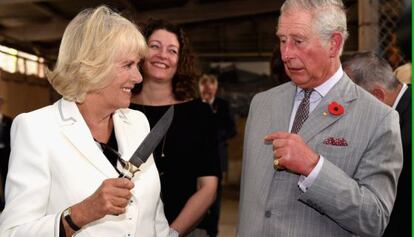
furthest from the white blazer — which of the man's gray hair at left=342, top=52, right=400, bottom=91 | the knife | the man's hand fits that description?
the man's gray hair at left=342, top=52, right=400, bottom=91

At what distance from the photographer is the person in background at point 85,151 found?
164 centimetres

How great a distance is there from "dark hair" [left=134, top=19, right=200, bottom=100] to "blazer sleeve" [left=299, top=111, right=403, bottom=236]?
1198mm

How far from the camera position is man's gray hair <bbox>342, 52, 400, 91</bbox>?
8.44 ft

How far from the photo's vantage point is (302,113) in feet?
6.19

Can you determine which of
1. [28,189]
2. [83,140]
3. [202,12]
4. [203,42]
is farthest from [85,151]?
[203,42]

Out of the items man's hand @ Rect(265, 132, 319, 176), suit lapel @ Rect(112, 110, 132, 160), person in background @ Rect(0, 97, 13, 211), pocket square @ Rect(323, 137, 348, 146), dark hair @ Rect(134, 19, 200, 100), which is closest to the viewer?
man's hand @ Rect(265, 132, 319, 176)

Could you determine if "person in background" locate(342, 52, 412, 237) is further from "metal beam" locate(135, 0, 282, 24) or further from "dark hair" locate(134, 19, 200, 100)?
"metal beam" locate(135, 0, 282, 24)

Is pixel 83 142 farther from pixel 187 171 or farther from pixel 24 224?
pixel 187 171

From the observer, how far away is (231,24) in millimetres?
11781

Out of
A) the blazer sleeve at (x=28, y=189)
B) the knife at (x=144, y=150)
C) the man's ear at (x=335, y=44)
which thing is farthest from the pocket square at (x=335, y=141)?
the blazer sleeve at (x=28, y=189)

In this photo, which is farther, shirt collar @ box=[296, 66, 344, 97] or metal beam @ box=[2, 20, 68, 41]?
metal beam @ box=[2, 20, 68, 41]

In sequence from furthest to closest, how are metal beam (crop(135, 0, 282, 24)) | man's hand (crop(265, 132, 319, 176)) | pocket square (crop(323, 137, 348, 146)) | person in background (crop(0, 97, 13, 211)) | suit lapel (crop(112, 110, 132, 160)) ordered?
metal beam (crop(135, 0, 282, 24)), person in background (crop(0, 97, 13, 211)), suit lapel (crop(112, 110, 132, 160)), pocket square (crop(323, 137, 348, 146)), man's hand (crop(265, 132, 319, 176))

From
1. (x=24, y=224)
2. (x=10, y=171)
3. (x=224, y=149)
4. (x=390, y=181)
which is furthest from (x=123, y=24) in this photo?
(x=224, y=149)

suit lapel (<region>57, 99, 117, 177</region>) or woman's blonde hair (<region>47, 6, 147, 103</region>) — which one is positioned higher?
woman's blonde hair (<region>47, 6, 147, 103</region>)
